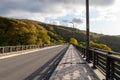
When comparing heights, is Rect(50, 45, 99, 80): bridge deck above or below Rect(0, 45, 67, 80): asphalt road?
above

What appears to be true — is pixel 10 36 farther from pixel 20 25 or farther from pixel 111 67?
pixel 111 67

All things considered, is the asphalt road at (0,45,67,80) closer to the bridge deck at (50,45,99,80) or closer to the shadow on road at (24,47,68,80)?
the shadow on road at (24,47,68,80)

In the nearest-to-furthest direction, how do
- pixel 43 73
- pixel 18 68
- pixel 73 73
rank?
pixel 73 73 → pixel 43 73 → pixel 18 68

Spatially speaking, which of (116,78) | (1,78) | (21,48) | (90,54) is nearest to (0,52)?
(21,48)

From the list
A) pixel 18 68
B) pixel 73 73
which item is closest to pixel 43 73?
pixel 73 73

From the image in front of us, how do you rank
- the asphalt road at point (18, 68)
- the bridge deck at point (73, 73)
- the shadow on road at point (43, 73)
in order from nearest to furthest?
the bridge deck at point (73, 73) → the shadow on road at point (43, 73) → the asphalt road at point (18, 68)

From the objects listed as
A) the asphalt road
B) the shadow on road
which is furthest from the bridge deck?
the asphalt road

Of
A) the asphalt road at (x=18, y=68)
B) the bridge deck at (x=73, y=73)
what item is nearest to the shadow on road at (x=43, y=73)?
the asphalt road at (x=18, y=68)

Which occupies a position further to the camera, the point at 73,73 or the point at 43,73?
the point at 43,73

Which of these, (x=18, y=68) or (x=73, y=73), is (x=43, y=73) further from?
(x=18, y=68)

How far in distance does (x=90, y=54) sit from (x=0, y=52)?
18637 mm

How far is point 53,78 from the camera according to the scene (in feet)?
43.2

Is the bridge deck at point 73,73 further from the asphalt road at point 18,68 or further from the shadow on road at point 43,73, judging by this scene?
the asphalt road at point 18,68

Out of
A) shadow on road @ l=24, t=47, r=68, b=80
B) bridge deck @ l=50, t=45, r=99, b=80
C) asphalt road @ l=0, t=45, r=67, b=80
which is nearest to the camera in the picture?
bridge deck @ l=50, t=45, r=99, b=80
